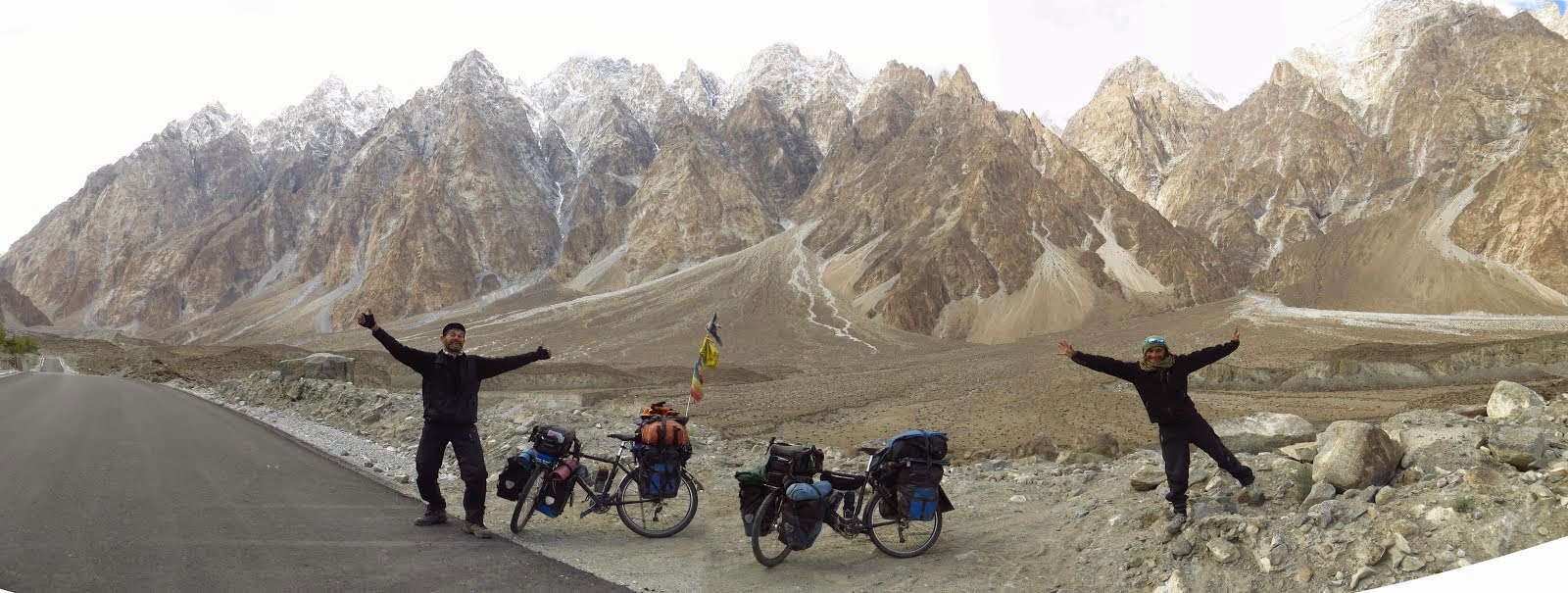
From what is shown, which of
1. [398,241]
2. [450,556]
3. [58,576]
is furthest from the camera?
[398,241]

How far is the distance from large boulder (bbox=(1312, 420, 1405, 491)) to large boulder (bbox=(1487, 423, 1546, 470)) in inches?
24.7

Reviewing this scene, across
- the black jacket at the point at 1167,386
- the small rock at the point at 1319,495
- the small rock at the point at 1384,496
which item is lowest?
the small rock at the point at 1319,495

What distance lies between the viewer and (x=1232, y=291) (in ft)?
475

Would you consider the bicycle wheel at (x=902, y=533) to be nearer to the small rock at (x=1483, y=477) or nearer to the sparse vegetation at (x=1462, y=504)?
the sparse vegetation at (x=1462, y=504)

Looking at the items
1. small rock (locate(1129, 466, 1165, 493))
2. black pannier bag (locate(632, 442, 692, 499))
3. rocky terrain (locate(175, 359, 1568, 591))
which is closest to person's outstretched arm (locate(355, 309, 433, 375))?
rocky terrain (locate(175, 359, 1568, 591))

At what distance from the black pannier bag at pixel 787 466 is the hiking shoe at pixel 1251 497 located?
3.77 meters

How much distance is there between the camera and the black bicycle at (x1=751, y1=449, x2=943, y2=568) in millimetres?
7215

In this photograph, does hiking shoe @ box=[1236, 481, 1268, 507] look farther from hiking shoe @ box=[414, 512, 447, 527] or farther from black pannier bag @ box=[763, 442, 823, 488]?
hiking shoe @ box=[414, 512, 447, 527]

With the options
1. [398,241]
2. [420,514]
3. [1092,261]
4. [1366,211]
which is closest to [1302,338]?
[1092,261]

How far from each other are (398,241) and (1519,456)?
188676 mm

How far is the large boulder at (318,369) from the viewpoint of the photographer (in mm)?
26594

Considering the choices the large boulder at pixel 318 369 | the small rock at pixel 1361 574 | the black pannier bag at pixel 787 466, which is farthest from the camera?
the large boulder at pixel 318 369

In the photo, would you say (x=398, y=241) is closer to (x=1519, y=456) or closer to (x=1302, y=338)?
(x=1302, y=338)

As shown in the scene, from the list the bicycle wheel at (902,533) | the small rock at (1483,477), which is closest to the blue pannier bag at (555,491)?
the bicycle wheel at (902,533)
